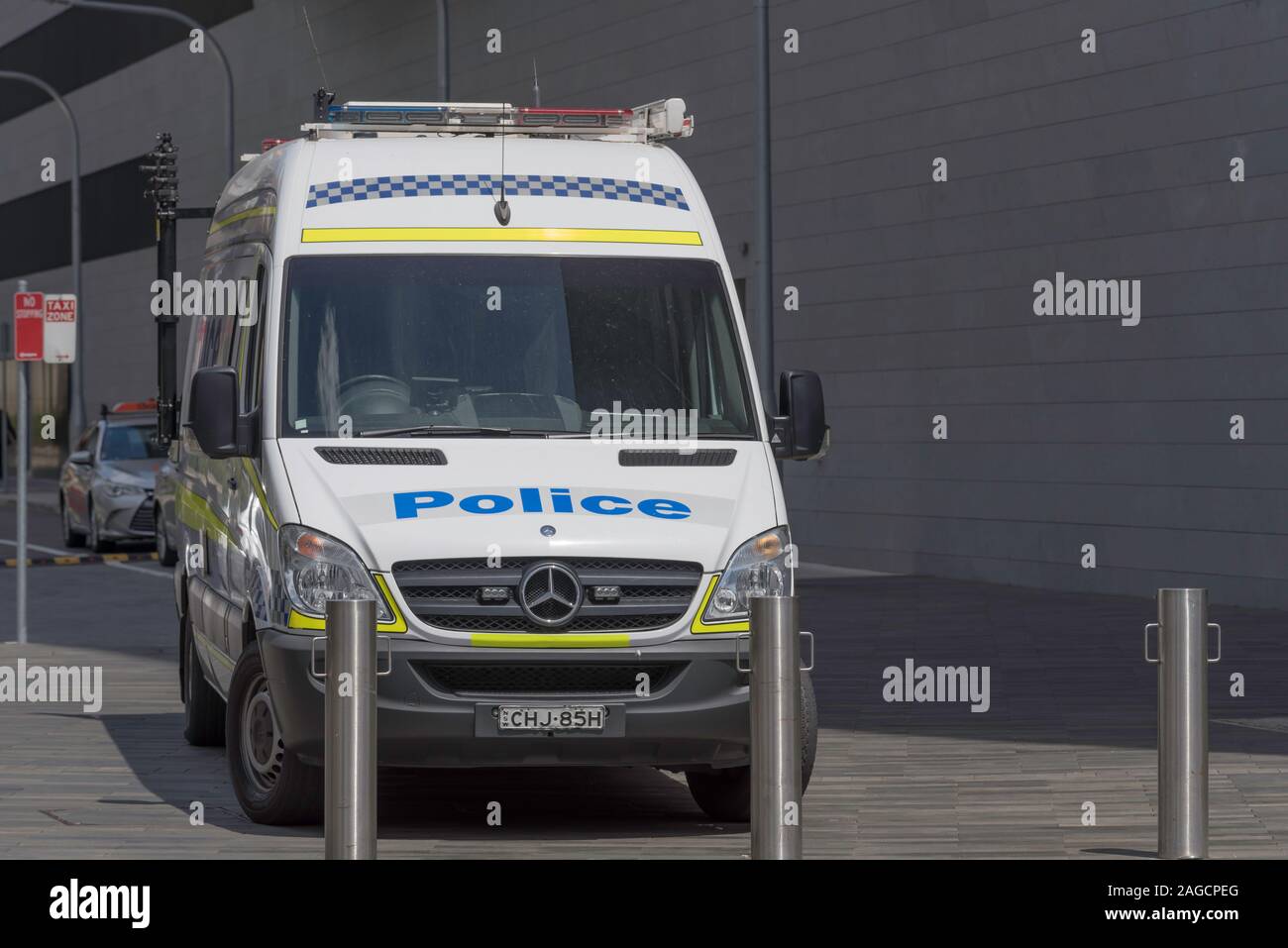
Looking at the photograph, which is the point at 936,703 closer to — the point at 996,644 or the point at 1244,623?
the point at 996,644

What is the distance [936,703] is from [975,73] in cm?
1028

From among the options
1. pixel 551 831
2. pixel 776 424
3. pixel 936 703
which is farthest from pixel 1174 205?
pixel 551 831

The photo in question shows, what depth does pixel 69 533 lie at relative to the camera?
2945cm

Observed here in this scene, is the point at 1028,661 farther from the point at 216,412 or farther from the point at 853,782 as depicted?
the point at 216,412

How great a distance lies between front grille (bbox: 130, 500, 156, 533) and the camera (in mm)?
26766

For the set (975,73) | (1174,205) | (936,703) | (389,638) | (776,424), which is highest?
(975,73)

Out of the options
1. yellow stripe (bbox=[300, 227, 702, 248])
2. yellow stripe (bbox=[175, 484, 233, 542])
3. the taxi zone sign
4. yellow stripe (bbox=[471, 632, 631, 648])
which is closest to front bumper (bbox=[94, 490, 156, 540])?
the taxi zone sign

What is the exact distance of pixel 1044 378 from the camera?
21.0m

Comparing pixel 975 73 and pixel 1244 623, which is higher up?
pixel 975 73

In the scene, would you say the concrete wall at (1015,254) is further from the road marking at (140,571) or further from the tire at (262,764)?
the tire at (262,764)

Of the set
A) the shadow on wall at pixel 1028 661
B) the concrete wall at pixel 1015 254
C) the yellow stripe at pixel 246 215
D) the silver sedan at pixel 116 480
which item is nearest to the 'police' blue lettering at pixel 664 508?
the yellow stripe at pixel 246 215

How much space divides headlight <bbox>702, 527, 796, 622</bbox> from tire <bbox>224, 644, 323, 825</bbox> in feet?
5.48
